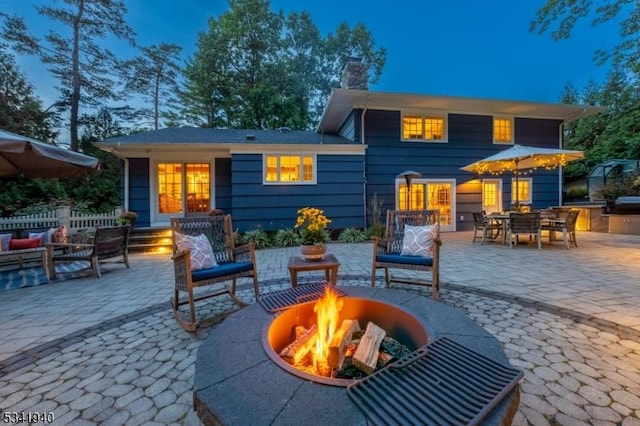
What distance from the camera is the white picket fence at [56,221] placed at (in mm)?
5545

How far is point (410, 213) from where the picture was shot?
3715 mm

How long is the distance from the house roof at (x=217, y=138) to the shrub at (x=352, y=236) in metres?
2.53

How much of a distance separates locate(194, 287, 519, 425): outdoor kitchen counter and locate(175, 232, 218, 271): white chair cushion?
136 centimetres

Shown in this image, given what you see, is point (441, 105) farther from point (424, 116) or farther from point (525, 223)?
point (525, 223)

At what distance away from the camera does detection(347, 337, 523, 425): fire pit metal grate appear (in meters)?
0.91

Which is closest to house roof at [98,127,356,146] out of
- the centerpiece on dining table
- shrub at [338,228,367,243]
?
shrub at [338,228,367,243]

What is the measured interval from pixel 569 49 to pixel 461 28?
1649cm

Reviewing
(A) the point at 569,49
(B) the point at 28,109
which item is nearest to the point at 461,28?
(A) the point at 569,49

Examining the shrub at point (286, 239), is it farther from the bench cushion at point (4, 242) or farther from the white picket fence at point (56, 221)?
the bench cushion at point (4, 242)

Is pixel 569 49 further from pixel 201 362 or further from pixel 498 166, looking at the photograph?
pixel 201 362

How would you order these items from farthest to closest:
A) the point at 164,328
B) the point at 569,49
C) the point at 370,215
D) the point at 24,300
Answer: the point at 569,49 < the point at 370,215 < the point at 24,300 < the point at 164,328

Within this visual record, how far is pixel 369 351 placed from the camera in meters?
1.46

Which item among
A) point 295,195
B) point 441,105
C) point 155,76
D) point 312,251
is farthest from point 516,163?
point 155,76

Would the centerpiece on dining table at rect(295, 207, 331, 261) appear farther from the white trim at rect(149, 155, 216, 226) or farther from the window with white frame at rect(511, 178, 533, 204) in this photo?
the window with white frame at rect(511, 178, 533, 204)
